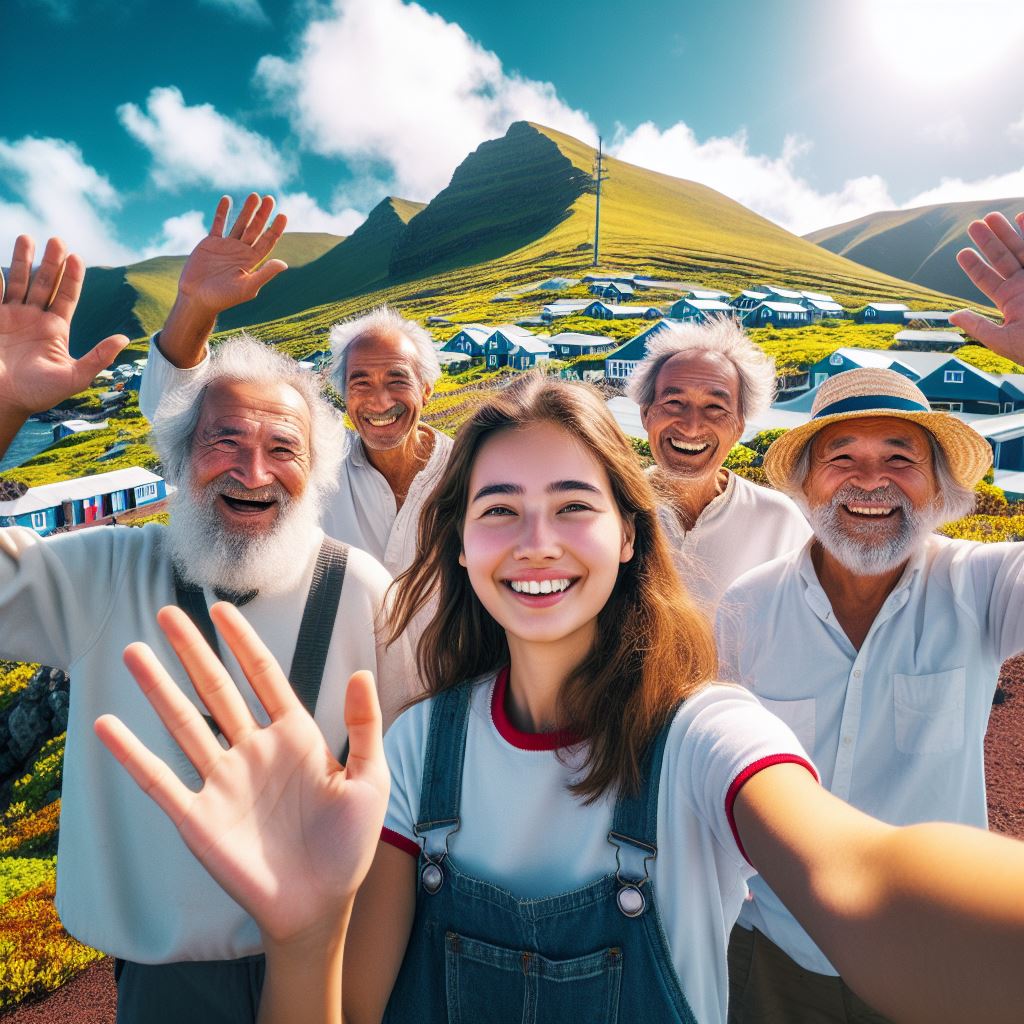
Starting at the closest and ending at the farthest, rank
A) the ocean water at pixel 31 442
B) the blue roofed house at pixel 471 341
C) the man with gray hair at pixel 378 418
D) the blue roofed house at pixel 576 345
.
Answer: the man with gray hair at pixel 378 418
the blue roofed house at pixel 576 345
the blue roofed house at pixel 471 341
the ocean water at pixel 31 442

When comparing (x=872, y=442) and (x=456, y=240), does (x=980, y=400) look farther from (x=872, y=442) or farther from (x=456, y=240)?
(x=456, y=240)

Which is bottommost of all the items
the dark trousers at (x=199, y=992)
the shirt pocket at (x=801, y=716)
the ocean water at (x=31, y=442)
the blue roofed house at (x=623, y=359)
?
the dark trousers at (x=199, y=992)

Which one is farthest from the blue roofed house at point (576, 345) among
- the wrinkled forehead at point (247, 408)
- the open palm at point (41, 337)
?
the open palm at point (41, 337)

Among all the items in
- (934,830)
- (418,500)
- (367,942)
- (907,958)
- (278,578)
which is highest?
(418,500)

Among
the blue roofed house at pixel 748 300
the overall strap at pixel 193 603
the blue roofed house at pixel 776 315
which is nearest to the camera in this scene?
the overall strap at pixel 193 603

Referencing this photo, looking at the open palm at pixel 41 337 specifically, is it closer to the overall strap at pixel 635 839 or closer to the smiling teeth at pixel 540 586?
the smiling teeth at pixel 540 586

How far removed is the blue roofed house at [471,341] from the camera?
53250 mm

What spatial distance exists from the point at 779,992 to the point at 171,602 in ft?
8.82

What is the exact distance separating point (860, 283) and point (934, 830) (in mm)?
108703

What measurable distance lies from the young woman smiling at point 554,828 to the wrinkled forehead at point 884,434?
1304mm

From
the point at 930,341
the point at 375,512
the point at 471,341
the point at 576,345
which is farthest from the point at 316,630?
the point at 471,341

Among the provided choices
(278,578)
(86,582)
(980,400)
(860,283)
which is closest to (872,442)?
(278,578)

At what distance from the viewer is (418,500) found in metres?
4.43

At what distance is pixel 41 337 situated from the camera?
2.51 metres
